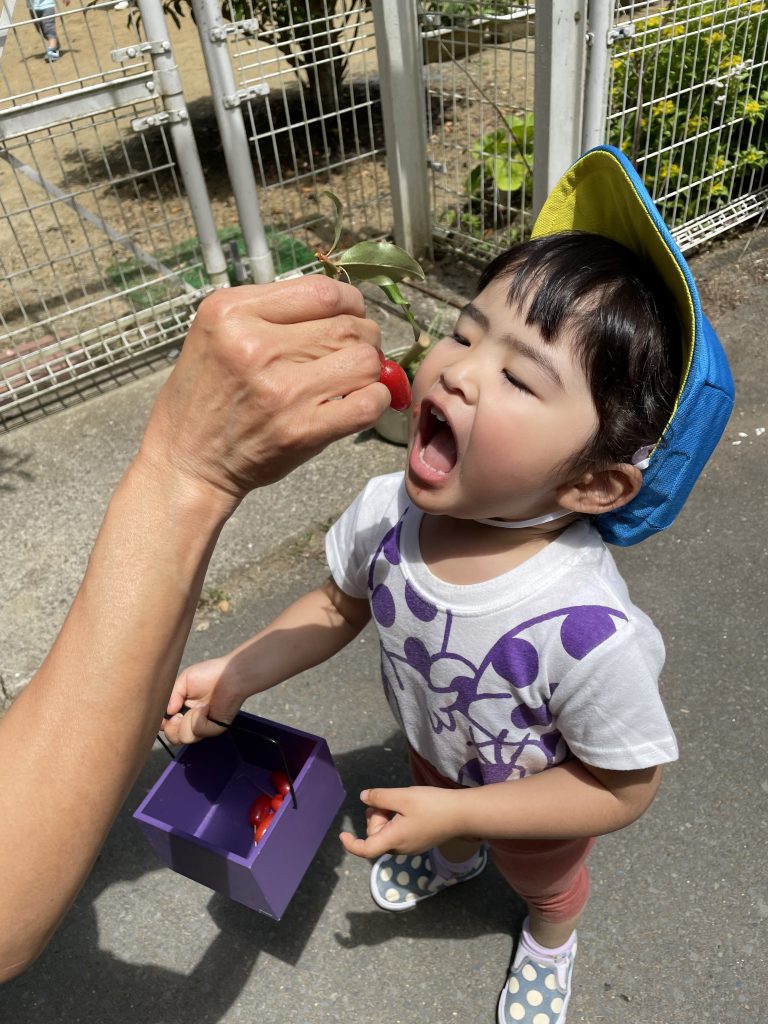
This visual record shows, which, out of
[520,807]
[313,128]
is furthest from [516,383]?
[313,128]

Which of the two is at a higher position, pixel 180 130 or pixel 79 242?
pixel 180 130

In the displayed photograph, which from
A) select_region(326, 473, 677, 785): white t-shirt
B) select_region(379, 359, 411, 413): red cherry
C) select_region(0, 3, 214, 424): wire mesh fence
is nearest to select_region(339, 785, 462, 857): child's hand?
select_region(326, 473, 677, 785): white t-shirt

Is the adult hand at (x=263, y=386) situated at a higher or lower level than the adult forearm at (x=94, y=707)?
higher

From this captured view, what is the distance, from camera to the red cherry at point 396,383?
1301 millimetres

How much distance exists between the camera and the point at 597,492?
1.32 m

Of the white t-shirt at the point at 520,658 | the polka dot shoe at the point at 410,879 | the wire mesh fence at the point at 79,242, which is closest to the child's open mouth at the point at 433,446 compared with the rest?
the white t-shirt at the point at 520,658

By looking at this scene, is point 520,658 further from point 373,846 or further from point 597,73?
point 597,73

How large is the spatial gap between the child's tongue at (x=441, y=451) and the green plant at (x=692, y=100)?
10.5 ft

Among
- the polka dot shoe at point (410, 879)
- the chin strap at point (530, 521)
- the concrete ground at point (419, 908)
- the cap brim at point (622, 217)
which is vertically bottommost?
the concrete ground at point (419, 908)

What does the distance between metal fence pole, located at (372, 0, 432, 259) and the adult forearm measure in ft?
12.0

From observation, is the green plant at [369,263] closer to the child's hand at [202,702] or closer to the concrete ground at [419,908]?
the child's hand at [202,702]

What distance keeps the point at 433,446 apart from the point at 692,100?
3.90m

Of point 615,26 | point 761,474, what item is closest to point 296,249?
point 615,26

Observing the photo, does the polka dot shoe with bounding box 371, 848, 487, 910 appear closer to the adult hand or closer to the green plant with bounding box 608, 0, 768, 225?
the adult hand
